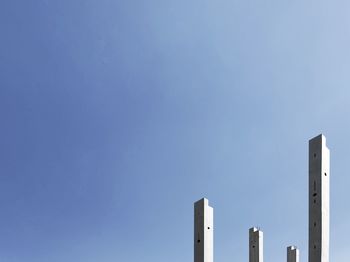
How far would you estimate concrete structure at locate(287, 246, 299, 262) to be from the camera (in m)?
16.5

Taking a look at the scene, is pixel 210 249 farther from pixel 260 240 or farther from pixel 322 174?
pixel 260 240

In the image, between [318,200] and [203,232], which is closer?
[318,200]

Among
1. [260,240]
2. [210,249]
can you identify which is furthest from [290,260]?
[210,249]

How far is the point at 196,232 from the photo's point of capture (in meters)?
11.5

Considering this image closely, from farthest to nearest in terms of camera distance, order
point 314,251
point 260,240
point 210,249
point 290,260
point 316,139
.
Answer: point 290,260 < point 260,240 < point 210,249 < point 316,139 < point 314,251

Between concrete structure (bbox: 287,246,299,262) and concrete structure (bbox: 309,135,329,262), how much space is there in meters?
7.05

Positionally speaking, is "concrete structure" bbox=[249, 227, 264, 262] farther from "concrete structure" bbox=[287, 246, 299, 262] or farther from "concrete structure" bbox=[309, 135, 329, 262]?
"concrete structure" bbox=[309, 135, 329, 262]

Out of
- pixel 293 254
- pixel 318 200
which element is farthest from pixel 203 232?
pixel 293 254

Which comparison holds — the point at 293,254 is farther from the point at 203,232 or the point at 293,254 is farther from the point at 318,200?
the point at 318,200

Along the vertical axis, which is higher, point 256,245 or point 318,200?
point 318,200

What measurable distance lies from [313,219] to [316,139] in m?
1.84

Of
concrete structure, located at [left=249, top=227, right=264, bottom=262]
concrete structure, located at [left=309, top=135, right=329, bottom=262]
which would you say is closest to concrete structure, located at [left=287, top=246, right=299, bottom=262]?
concrete structure, located at [left=249, top=227, right=264, bottom=262]

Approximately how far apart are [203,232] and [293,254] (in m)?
6.77

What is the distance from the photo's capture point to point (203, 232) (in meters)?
11.3
